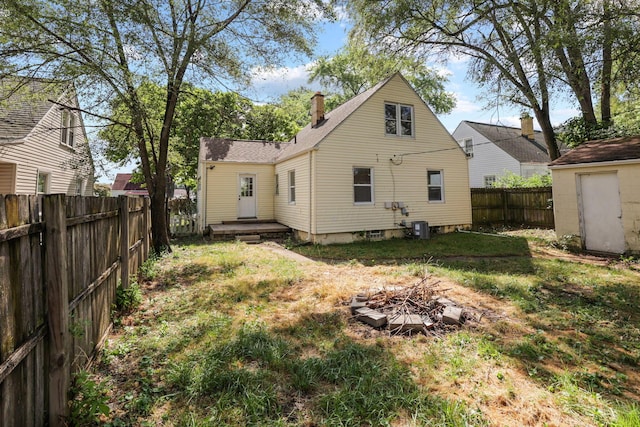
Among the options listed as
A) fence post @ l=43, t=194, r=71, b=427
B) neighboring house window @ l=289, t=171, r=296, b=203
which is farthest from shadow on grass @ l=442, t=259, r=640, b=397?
neighboring house window @ l=289, t=171, r=296, b=203

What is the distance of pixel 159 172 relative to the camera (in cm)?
886

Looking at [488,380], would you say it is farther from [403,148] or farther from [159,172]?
[403,148]

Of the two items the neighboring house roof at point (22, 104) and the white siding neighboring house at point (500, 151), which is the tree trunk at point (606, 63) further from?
the neighboring house roof at point (22, 104)

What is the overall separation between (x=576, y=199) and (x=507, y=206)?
22.6 ft

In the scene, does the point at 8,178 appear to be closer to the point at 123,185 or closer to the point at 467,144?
the point at 467,144

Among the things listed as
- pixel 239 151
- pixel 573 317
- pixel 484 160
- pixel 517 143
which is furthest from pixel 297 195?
pixel 517 143

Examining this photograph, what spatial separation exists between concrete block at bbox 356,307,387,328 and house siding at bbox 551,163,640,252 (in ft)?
27.7

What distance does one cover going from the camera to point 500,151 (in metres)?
20.9

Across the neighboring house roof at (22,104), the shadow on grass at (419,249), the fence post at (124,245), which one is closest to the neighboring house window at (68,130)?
the neighboring house roof at (22,104)

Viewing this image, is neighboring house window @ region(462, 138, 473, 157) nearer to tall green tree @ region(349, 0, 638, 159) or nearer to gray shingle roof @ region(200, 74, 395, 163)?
tall green tree @ region(349, 0, 638, 159)

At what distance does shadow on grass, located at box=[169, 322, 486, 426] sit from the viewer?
2.38m

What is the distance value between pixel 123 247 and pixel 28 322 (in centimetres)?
294

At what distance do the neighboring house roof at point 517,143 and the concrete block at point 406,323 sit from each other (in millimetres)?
18538

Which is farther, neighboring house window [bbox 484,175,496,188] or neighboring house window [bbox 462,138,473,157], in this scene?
neighboring house window [bbox 462,138,473,157]
